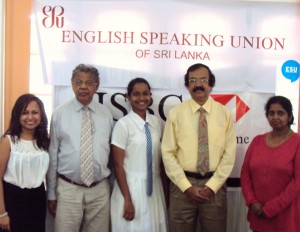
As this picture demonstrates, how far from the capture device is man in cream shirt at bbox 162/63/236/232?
2.33 metres

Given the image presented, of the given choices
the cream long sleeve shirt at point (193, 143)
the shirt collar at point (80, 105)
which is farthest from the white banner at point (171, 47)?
the cream long sleeve shirt at point (193, 143)

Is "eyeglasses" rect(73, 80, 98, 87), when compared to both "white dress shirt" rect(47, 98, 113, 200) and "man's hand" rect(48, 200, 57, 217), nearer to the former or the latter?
"white dress shirt" rect(47, 98, 113, 200)

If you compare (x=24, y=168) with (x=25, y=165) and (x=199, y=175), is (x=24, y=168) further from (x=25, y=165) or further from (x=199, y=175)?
(x=199, y=175)

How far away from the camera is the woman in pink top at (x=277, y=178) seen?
85.9 inches

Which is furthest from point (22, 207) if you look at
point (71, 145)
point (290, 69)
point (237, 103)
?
point (290, 69)

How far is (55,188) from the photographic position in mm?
2434

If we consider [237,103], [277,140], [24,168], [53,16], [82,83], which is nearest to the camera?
[24,168]

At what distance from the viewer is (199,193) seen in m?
2.30

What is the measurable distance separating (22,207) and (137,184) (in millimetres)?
704

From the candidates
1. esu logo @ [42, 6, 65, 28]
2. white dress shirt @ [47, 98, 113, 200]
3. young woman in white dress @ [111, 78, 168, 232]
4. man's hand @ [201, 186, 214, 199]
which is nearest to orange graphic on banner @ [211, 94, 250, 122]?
young woman in white dress @ [111, 78, 168, 232]

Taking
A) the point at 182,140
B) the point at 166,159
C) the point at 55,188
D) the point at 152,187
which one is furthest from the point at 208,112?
the point at 55,188

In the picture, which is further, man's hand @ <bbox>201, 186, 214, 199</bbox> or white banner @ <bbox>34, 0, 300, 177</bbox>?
white banner @ <bbox>34, 0, 300, 177</bbox>

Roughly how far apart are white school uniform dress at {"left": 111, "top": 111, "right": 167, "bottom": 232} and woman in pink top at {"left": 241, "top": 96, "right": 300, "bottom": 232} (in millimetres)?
585

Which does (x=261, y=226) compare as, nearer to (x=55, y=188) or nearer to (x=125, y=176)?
(x=125, y=176)
